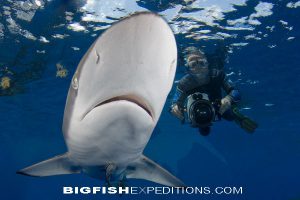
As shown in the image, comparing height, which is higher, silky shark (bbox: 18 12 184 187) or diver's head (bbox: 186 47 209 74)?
silky shark (bbox: 18 12 184 187)

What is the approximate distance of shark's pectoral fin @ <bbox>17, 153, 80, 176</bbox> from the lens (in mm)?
3969

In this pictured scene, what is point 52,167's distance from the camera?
416 centimetres

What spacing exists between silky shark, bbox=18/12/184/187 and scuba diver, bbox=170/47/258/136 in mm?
2276

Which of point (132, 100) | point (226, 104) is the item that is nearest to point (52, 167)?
point (132, 100)

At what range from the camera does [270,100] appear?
22.2m

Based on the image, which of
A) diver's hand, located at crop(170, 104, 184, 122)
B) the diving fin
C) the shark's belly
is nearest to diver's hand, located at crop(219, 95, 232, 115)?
the diving fin

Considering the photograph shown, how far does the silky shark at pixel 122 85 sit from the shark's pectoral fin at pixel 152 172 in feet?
3.88

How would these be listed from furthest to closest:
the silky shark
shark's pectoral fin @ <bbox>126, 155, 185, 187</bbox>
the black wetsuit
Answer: the black wetsuit
shark's pectoral fin @ <bbox>126, 155, 185, 187</bbox>
the silky shark

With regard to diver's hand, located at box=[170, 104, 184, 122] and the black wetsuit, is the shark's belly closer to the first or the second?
diver's hand, located at box=[170, 104, 184, 122]

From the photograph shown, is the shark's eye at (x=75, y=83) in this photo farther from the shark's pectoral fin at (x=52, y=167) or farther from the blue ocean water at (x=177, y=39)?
the blue ocean water at (x=177, y=39)

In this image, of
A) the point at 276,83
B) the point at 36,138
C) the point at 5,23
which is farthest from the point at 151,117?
the point at 36,138

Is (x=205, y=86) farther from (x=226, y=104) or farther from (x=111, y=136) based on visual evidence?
(x=111, y=136)

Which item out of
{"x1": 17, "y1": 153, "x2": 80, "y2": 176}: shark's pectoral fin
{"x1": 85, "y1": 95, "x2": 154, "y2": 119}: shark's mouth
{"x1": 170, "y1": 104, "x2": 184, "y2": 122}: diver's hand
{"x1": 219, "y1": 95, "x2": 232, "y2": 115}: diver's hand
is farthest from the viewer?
{"x1": 170, "y1": 104, "x2": 184, "y2": 122}: diver's hand

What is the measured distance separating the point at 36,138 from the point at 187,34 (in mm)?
33605
